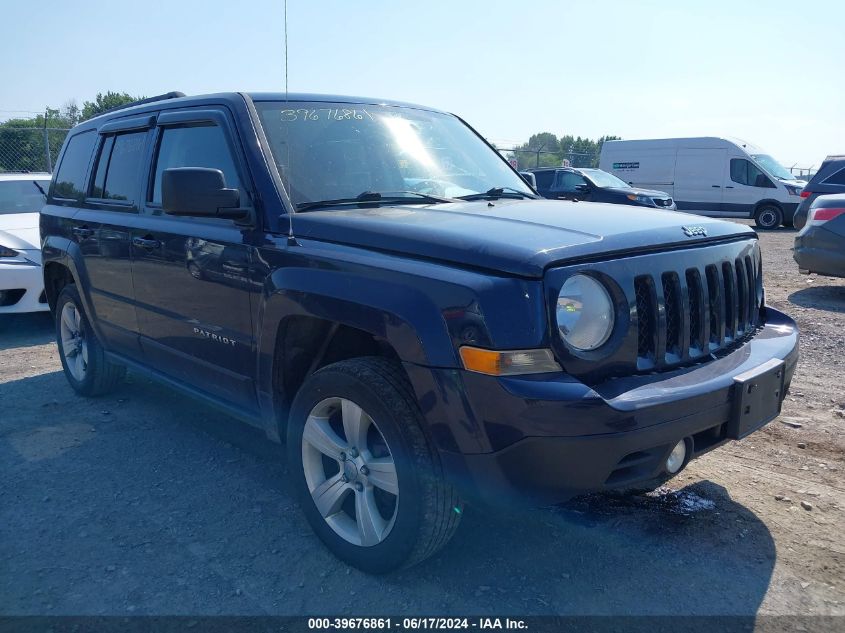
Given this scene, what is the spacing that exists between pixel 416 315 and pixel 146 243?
6.99ft

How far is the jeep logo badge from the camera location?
A: 285 centimetres

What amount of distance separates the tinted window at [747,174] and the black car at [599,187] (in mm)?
4645

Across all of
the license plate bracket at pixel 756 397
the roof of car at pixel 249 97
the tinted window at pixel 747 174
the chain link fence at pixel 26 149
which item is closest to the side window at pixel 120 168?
the roof of car at pixel 249 97

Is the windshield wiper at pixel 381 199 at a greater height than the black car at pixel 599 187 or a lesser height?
lesser

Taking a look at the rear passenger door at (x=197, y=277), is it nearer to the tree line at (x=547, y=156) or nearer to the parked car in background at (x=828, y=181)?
the parked car in background at (x=828, y=181)

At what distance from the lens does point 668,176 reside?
21141 millimetres

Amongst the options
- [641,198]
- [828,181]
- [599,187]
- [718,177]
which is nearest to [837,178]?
[828,181]

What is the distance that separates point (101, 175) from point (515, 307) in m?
3.49

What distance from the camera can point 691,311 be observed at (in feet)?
8.99

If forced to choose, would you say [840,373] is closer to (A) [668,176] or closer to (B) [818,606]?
(B) [818,606]

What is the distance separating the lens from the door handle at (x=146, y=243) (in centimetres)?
383

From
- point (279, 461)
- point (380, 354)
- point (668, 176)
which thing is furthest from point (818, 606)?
point (668, 176)

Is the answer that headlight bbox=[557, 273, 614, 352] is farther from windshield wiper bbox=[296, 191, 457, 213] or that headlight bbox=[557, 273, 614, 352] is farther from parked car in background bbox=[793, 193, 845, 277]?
parked car in background bbox=[793, 193, 845, 277]

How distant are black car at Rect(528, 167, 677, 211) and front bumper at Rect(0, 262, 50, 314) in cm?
1021
